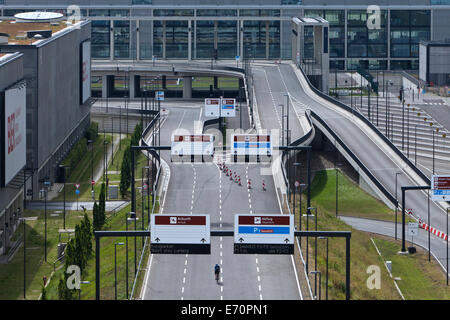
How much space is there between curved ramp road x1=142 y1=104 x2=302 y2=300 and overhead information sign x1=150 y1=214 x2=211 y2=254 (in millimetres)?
10638

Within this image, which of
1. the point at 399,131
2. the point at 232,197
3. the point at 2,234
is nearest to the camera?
the point at 2,234

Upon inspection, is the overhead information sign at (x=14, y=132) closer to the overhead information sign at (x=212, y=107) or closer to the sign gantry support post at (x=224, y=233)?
the overhead information sign at (x=212, y=107)

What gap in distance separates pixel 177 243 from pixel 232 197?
50.9 metres

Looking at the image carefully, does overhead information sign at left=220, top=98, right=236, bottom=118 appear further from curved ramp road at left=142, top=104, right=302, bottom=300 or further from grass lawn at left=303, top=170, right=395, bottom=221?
curved ramp road at left=142, top=104, right=302, bottom=300

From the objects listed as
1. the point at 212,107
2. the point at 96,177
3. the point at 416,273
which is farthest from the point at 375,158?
the point at 416,273

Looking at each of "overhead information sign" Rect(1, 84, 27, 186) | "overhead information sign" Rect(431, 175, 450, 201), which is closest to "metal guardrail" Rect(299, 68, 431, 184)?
"overhead information sign" Rect(431, 175, 450, 201)

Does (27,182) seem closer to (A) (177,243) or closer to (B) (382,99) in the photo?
(A) (177,243)

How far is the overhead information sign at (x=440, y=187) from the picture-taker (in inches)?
3637

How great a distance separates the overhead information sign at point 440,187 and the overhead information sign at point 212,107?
158 ft

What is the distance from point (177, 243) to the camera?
180ft

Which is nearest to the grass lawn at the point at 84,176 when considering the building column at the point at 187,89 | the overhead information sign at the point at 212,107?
the overhead information sign at the point at 212,107

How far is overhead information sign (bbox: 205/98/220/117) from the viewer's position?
13500cm

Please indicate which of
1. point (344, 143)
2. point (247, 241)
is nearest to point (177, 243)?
point (247, 241)

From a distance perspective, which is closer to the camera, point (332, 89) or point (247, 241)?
point (247, 241)
